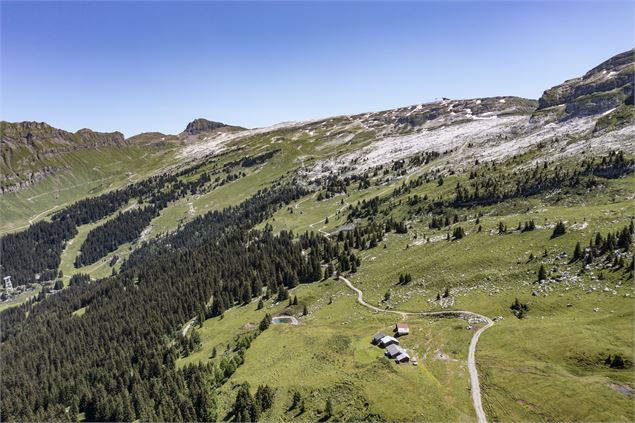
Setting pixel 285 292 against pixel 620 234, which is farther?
pixel 285 292

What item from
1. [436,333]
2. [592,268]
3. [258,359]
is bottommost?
[258,359]

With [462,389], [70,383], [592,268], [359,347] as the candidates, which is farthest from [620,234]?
[70,383]

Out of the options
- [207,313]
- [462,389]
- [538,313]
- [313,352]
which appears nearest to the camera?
[462,389]

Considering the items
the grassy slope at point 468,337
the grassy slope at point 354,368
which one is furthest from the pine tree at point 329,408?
the grassy slope at point 468,337

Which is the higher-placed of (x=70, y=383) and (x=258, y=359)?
(x=258, y=359)

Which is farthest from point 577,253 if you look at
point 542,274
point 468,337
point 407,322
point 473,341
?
point 407,322

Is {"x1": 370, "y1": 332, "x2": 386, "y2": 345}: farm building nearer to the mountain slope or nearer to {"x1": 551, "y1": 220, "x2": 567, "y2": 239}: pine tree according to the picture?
the mountain slope

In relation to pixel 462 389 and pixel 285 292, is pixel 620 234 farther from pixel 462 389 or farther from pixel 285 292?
pixel 285 292

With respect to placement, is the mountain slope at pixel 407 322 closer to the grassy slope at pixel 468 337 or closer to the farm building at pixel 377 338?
the grassy slope at pixel 468 337

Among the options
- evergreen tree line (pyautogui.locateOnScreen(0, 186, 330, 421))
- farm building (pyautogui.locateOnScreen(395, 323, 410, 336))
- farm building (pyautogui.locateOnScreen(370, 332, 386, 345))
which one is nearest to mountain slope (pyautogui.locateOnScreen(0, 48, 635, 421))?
evergreen tree line (pyautogui.locateOnScreen(0, 186, 330, 421))
